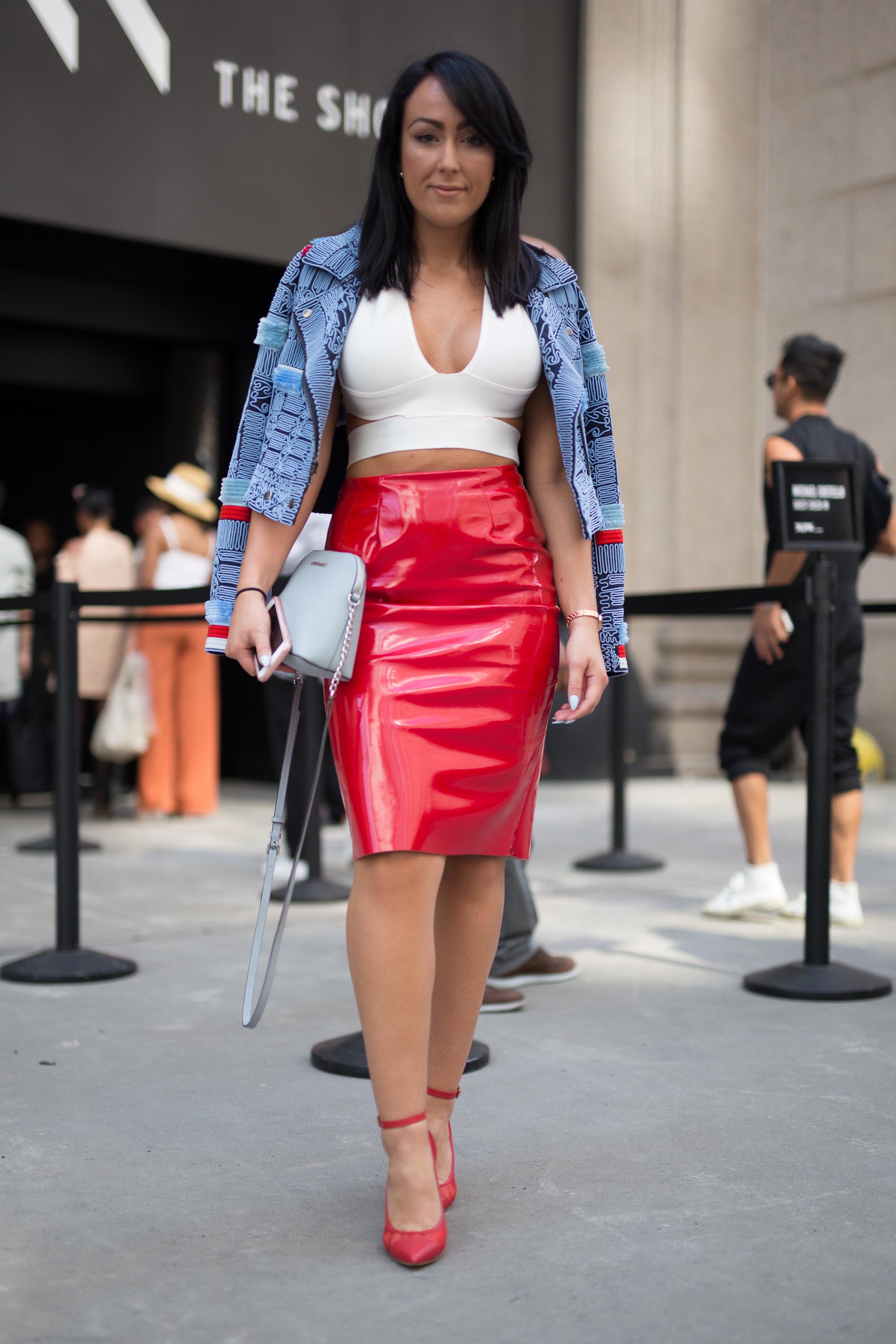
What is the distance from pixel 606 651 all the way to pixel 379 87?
7005 millimetres

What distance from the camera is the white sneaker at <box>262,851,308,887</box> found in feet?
17.8

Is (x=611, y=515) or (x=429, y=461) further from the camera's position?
(x=611, y=515)

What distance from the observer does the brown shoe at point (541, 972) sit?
147 inches

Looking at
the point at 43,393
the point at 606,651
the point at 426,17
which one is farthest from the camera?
the point at 43,393

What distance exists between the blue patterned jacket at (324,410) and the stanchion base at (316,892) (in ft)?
9.40

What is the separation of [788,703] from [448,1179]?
2.66 m

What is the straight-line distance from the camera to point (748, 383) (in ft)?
35.2

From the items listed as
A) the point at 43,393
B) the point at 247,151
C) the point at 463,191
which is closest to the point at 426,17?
the point at 247,151

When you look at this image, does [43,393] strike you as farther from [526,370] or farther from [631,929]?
[526,370]

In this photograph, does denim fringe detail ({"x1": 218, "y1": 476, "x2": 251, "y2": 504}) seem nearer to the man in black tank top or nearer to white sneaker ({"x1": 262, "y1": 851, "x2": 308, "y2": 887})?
the man in black tank top

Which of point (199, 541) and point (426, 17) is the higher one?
point (426, 17)

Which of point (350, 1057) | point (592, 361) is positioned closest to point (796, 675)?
point (350, 1057)

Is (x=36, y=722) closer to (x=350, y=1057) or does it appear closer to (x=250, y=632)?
(x=350, y=1057)

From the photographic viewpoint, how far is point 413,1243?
202 centimetres
